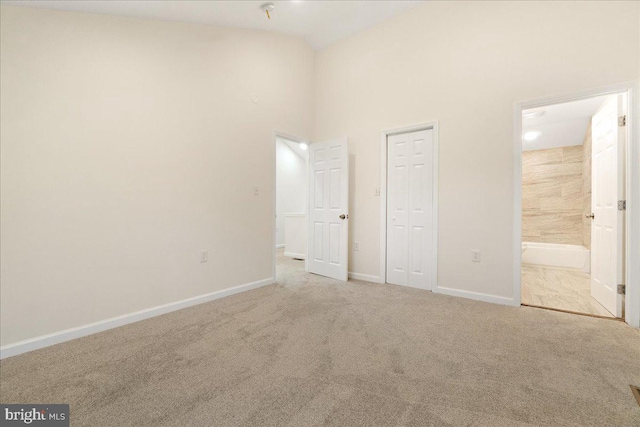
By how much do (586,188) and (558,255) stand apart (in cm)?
129

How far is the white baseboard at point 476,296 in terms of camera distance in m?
2.79

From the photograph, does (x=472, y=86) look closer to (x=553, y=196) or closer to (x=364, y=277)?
(x=364, y=277)

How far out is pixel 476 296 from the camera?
9.69 feet

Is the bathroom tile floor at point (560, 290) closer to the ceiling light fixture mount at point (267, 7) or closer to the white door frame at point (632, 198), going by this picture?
the white door frame at point (632, 198)

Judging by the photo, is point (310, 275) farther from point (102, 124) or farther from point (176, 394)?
point (102, 124)

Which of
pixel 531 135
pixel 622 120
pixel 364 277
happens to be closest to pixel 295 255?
pixel 364 277

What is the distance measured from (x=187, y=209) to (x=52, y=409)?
1776 mm

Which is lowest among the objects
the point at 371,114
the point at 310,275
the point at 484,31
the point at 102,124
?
the point at 310,275

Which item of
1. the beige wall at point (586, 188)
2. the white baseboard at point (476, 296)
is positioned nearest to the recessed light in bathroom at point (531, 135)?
the beige wall at point (586, 188)

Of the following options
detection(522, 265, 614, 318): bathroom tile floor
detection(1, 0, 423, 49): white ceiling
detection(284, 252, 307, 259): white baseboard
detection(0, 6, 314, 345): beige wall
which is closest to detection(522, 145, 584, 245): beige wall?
detection(522, 265, 614, 318): bathroom tile floor

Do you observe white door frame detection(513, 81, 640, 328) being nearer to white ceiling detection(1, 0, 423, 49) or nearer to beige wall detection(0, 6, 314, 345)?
white ceiling detection(1, 0, 423, 49)

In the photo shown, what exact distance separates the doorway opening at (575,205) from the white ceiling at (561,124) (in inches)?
0.5

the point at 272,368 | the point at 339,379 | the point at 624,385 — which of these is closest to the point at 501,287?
the point at 624,385

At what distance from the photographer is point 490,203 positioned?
2.89 meters
